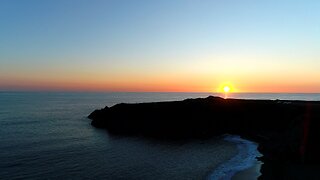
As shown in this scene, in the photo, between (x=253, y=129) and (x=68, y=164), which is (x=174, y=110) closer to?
(x=253, y=129)

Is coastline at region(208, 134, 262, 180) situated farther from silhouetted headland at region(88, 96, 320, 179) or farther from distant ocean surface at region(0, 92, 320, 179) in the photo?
silhouetted headland at region(88, 96, 320, 179)

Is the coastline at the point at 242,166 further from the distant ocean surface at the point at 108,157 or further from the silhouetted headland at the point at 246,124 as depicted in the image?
the silhouetted headland at the point at 246,124

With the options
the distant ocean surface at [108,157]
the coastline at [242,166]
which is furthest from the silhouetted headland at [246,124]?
the distant ocean surface at [108,157]

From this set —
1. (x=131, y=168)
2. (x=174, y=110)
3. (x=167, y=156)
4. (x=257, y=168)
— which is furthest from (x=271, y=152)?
(x=174, y=110)

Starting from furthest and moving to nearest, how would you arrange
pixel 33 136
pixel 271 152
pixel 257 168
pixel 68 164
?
pixel 33 136 → pixel 271 152 → pixel 68 164 → pixel 257 168

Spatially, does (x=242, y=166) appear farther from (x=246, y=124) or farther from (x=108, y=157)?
(x=246, y=124)

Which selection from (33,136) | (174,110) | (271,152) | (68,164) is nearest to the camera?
(68,164)

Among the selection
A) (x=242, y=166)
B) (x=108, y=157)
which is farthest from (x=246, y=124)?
(x=108, y=157)

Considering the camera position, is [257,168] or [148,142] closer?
[257,168]
